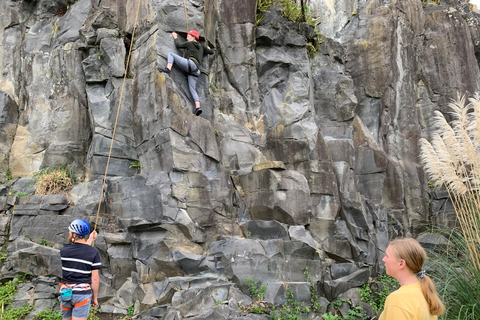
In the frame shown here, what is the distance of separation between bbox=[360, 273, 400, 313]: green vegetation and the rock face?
227mm

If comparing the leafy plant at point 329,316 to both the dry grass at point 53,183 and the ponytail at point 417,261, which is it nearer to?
the ponytail at point 417,261

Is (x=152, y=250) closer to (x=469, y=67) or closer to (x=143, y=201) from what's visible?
(x=143, y=201)

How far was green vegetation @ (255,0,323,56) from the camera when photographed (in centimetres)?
1220

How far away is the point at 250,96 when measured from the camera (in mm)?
11359

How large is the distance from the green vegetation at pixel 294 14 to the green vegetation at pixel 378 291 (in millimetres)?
7066

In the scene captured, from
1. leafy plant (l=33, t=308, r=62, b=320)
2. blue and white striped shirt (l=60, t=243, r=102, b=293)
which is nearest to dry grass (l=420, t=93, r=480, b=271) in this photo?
blue and white striped shirt (l=60, t=243, r=102, b=293)

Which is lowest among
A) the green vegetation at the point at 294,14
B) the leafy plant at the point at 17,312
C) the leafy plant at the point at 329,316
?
the leafy plant at the point at 329,316

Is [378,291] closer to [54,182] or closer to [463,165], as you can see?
[463,165]

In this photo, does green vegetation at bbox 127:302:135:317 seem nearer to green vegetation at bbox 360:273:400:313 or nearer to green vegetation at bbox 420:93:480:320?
green vegetation at bbox 360:273:400:313

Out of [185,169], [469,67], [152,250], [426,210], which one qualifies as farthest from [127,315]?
[469,67]

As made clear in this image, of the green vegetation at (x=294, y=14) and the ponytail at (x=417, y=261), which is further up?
the green vegetation at (x=294, y=14)

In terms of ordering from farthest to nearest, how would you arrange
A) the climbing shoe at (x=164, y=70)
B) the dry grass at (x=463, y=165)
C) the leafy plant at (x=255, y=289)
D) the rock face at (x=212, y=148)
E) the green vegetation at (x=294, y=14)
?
the green vegetation at (x=294, y=14), the climbing shoe at (x=164, y=70), the rock face at (x=212, y=148), the leafy plant at (x=255, y=289), the dry grass at (x=463, y=165)

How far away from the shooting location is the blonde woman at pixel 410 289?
2.33 m

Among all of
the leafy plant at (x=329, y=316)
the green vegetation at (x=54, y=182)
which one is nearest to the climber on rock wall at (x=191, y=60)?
the green vegetation at (x=54, y=182)
